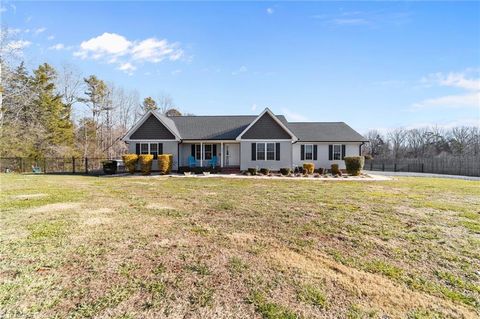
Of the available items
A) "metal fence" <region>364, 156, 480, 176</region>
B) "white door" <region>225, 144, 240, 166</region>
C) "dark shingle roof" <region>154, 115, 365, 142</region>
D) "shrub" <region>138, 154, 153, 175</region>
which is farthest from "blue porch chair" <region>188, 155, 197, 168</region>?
"metal fence" <region>364, 156, 480, 176</region>

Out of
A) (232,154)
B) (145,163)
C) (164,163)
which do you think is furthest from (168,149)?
(232,154)

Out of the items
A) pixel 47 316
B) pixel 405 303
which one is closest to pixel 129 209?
pixel 47 316

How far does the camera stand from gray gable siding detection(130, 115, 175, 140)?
22266mm

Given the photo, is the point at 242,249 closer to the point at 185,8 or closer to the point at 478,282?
the point at 478,282

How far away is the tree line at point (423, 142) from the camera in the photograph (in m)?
48.2

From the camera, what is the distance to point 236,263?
4215mm

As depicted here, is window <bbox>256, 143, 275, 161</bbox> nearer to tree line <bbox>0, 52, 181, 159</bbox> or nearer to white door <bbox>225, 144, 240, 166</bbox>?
white door <bbox>225, 144, 240, 166</bbox>

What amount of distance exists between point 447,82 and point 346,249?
26266mm

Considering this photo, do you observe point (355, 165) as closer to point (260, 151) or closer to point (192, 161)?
point (260, 151)

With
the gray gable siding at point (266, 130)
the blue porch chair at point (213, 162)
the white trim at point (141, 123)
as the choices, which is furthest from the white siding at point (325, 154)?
the white trim at point (141, 123)

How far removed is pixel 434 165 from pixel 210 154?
25.5 m

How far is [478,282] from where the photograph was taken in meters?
3.77

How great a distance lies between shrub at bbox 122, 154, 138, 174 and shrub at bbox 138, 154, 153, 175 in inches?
24.4

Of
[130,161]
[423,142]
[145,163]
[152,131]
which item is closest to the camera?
[145,163]
